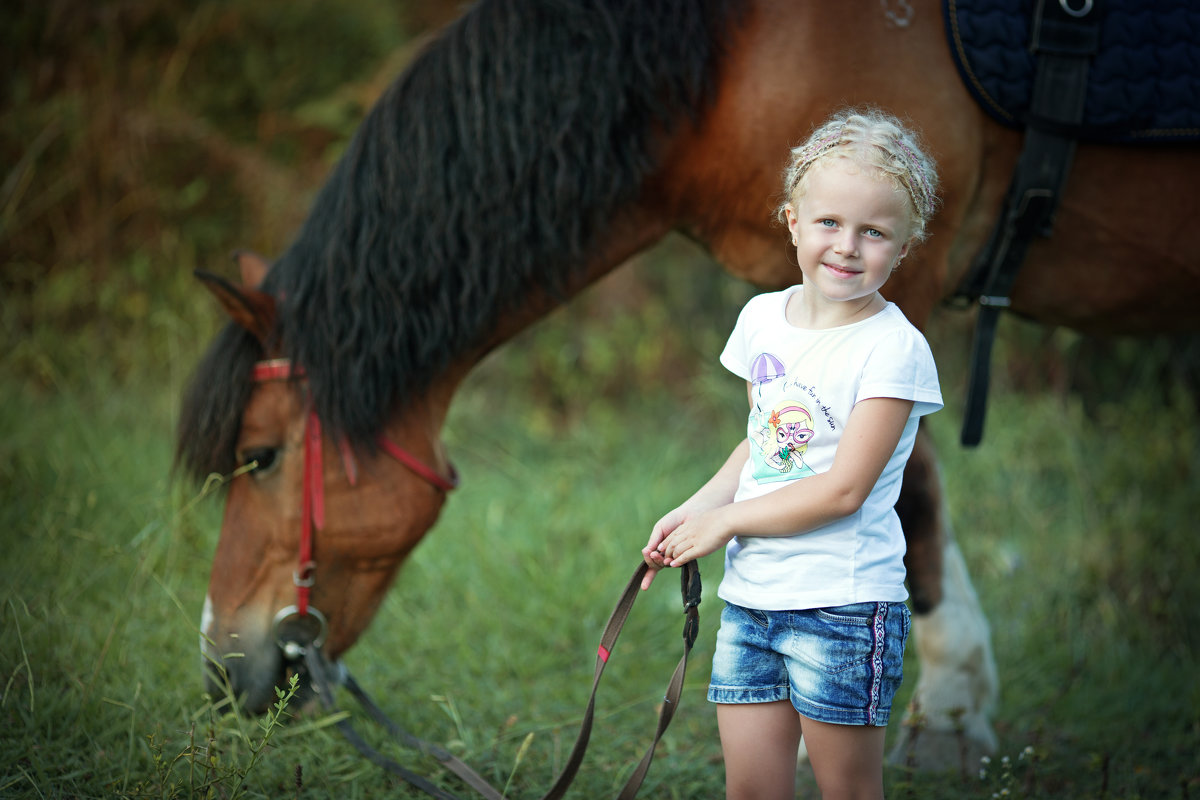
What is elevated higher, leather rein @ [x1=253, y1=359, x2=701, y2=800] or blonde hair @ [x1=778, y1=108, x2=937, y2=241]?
blonde hair @ [x1=778, y1=108, x2=937, y2=241]

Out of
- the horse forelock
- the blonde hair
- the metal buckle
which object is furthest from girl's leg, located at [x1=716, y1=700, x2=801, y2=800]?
the horse forelock

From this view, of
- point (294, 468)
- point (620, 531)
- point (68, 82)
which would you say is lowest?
point (620, 531)

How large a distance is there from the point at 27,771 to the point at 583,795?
3.69 ft

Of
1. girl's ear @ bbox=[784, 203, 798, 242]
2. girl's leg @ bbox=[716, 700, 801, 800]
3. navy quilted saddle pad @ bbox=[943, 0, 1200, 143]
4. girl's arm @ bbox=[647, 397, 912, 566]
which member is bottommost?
girl's leg @ bbox=[716, 700, 801, 800]

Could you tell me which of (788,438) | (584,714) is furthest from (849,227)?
(584,714)

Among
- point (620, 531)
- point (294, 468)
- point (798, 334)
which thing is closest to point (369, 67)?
point (620, 531)

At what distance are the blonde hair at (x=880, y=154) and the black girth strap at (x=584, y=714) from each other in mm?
631

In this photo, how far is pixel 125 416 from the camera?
4105mm

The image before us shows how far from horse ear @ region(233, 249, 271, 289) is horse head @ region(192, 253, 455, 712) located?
8.7 inches

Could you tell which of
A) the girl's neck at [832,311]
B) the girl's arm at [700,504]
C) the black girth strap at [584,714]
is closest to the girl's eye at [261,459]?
the black girth strap at [584,714]

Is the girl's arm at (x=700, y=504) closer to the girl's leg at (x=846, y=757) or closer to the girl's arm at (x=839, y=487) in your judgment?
the girl's arm at (x=839, y=487)

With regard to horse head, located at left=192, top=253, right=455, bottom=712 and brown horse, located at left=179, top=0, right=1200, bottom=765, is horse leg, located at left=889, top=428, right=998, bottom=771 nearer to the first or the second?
brown horse, located at left=179, top=0, right=1200, bottom=765

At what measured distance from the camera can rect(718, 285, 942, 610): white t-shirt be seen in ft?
3.99

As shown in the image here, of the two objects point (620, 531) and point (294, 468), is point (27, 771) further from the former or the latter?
point (620, 531)
